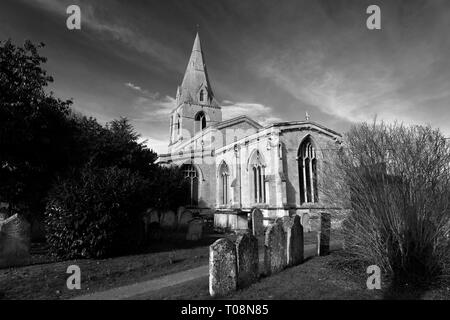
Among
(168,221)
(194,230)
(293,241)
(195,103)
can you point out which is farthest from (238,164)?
(195,103)

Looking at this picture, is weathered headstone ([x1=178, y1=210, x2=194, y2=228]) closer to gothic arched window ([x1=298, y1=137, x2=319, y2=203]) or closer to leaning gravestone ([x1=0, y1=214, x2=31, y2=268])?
gothic arched window ([x1=298, y1=137, x2=319, y2=203])

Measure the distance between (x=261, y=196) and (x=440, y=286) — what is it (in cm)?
1681

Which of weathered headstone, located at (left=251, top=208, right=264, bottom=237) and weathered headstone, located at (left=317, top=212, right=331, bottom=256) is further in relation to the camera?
weathered headstone, located at (left=251, top=208, right=264, bottom=237)

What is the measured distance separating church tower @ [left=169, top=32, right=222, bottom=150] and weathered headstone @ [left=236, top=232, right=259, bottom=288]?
36.0 metres

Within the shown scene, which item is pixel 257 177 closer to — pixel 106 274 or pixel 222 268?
pixel 106 274

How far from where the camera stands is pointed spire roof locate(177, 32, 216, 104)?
4222 centimetres

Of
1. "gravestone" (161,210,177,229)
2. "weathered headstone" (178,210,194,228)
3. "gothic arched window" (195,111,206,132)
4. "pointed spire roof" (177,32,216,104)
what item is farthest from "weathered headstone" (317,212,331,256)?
"pointed spire roof" (177,32,216,104)

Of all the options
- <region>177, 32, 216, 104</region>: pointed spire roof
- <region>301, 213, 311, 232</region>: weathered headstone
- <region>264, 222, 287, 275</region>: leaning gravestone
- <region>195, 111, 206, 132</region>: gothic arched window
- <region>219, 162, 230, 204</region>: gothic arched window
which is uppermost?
<region>177, 32, 216, 104</region>: pointed spire roof

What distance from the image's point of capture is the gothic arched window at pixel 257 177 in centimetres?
2206

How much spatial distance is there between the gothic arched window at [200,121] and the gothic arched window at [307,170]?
23714mm

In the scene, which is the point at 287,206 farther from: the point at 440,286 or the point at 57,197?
the point at 57,197

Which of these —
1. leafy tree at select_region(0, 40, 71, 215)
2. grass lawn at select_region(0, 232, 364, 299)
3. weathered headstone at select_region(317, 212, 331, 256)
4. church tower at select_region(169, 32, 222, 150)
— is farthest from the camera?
church tower at select_region(169, 32, 222, 150)

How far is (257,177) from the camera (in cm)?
2278
